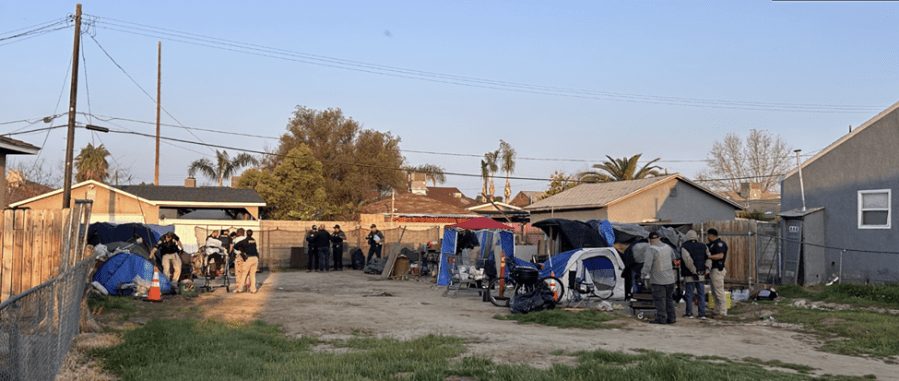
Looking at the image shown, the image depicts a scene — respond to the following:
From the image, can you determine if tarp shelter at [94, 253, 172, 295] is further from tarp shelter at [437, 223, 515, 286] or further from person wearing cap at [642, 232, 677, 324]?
person wearing cap at [642, 232, 677, 324]

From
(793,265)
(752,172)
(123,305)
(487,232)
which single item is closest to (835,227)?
(793,265)

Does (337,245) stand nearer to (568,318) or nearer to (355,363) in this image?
(568,318)

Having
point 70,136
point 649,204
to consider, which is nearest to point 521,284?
point 70,136

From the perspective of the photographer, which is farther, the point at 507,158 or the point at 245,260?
the point at 507,158

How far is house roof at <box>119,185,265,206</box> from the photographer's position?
3353 cm

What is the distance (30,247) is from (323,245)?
1536 cm

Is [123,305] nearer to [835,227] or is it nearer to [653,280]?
[653,280]

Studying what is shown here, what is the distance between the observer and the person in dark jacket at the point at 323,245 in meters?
27.1

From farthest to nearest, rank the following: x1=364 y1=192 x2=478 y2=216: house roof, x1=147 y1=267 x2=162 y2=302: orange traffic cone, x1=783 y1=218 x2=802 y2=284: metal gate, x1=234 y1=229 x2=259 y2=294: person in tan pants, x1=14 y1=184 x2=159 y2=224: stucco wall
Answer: x1=364 y1=192 x2=478 y2=216: house roof, x1=14 y1=184 x2=159 y2=224: stucco wall, x1=783 y1=218 x2=802 y2=284: metal gate, x1=234 y1=229 x2=259 y2=294: person in tan pants, x1=147 y1=267 x2=162 y2=302: orange traffic cone

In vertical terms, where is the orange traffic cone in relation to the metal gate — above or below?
below

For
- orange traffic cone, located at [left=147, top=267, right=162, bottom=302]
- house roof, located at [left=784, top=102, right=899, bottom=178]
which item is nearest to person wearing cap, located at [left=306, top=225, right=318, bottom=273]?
orange traffic cone, located at [left=147, top=267, right=162, bottom=302]

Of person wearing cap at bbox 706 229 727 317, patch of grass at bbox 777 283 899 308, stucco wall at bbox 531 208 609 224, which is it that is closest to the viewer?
person wearing cap at bbox 706 229 727 317

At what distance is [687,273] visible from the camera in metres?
13.8

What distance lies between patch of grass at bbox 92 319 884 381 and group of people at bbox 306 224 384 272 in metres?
16.9
